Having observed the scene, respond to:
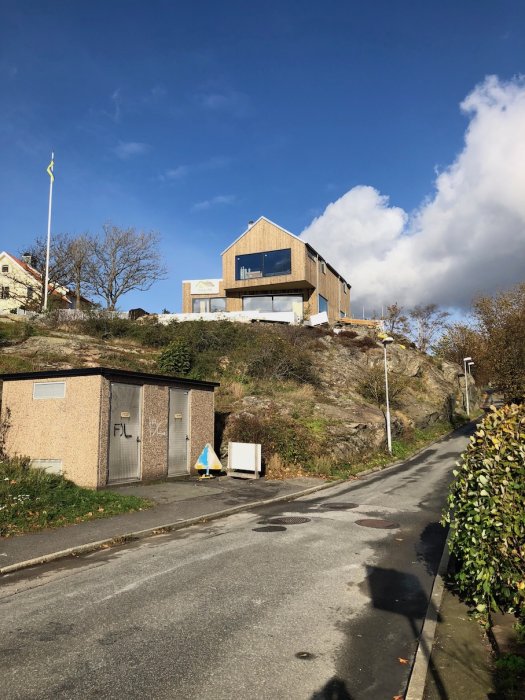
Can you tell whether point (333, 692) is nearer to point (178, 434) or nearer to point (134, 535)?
point (134, 535)

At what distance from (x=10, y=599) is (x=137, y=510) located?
16.8 ft

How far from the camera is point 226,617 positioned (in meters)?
5.25

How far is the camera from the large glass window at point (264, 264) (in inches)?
1810

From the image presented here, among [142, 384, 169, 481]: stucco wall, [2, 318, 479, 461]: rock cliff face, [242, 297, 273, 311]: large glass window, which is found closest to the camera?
[142, 384, 169, 481]: stucco wall

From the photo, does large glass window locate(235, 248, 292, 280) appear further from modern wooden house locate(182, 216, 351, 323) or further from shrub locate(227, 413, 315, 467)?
shrub locate(227, 413, 315, 467)

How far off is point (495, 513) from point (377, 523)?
6251mm

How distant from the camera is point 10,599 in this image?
6.05m

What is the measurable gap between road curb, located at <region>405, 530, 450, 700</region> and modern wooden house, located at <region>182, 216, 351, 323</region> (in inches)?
1565

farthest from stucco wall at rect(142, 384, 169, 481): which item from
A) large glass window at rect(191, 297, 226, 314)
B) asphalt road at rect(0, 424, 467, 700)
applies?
large glass window at rect(191, 297, 226, 314)

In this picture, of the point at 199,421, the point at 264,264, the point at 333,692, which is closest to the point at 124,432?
the point at 199,421

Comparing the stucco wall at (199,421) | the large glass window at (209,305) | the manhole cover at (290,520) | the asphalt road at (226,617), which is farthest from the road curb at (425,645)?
the large glass window at (209,305)

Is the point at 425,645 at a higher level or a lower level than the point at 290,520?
higher

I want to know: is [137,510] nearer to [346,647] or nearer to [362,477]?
[346,647]

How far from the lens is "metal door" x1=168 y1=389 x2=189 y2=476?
1551 cm
